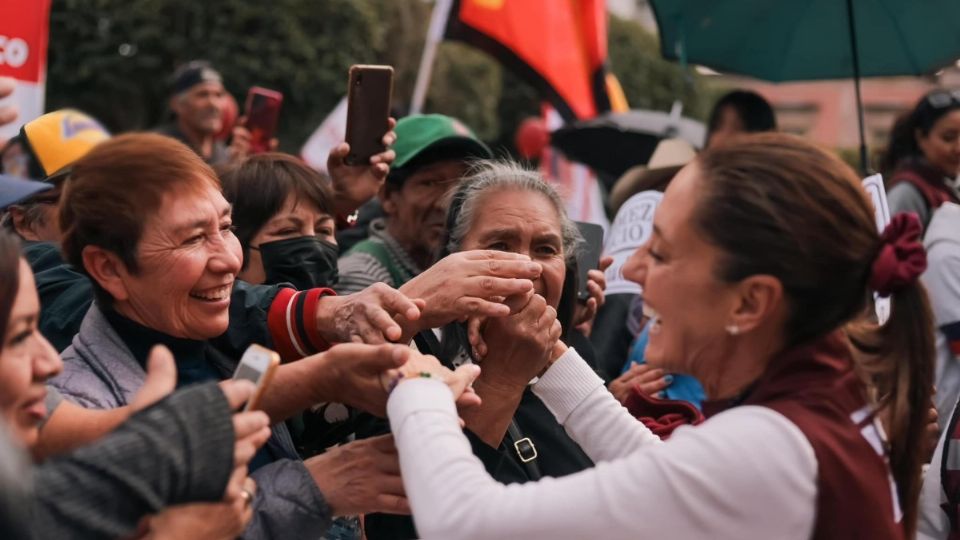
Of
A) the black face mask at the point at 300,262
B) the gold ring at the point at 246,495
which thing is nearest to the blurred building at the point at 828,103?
the black face mask at the point at 300,262

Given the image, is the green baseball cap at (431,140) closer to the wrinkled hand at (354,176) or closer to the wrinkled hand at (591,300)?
the wrinkled hand at (354,176)

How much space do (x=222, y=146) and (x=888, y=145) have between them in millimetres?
3863

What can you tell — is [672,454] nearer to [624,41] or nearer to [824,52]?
[824,52]

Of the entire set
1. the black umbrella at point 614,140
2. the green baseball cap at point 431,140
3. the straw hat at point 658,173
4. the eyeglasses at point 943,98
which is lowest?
the black umbrella at point 614,140

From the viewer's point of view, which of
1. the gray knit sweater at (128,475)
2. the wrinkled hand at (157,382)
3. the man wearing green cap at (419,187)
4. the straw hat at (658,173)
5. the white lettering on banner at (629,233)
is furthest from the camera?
the straw hat at (658,173)

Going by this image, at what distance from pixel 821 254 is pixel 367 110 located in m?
2.00

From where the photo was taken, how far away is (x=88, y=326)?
268cm

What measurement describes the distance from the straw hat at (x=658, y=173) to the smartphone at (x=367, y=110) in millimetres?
1440

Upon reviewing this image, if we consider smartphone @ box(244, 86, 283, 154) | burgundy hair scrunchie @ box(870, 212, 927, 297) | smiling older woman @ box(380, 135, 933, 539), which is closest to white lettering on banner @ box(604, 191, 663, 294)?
smartphone @ box(244, 86, 283, 154)

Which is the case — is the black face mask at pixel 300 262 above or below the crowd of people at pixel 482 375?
below

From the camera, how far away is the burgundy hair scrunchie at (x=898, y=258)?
86.3 inches

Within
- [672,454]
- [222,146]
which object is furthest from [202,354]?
[222,146]

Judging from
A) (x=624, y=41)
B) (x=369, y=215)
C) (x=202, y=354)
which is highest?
(x=202, y=354)

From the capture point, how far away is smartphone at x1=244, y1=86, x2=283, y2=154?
19.6 feet
